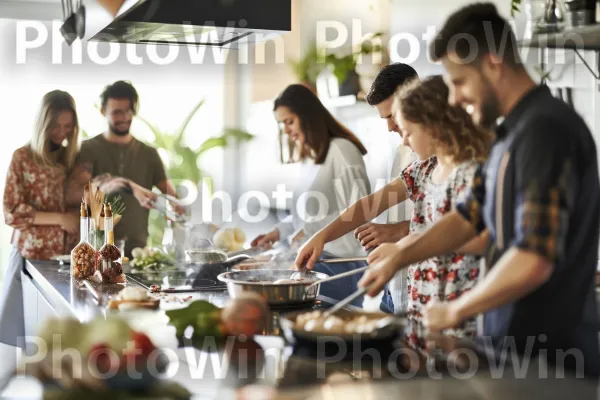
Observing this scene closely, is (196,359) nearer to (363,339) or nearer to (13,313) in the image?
(363,339)

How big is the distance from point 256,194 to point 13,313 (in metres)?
2.91

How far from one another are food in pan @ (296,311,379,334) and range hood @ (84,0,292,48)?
136cm

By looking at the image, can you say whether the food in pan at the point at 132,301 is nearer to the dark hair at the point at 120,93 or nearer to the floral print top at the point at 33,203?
the floral print top at the point at 33,203

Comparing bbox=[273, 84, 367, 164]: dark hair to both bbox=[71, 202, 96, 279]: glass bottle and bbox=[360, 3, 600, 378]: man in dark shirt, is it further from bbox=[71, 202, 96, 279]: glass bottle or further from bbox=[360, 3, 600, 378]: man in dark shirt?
bbox=[360, 3, 600, 378]: man in dark shirt

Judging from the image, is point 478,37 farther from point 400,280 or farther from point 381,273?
point 400,280

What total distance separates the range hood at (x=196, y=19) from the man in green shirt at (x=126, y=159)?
1233 millimetres

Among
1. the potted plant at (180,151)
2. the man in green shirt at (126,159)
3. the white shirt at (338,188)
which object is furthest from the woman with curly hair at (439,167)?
the potted plant at (180,151)

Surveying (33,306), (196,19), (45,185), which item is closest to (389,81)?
(196,19)

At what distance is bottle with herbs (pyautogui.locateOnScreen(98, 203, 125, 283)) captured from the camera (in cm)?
272

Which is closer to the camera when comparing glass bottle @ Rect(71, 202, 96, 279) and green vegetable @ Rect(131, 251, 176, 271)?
glass bottle @ Rect(71, 202, 96, 279)

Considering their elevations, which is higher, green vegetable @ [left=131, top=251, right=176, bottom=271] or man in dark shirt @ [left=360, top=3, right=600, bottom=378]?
man in dark shirt @ [left=360, top=3, right=600, bottom=378]

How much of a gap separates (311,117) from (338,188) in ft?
1.10

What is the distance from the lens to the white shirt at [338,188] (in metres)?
3.40

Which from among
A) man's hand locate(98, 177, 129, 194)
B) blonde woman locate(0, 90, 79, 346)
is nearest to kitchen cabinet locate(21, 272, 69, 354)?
blonde woman locate(0, 90, 79, 346)
